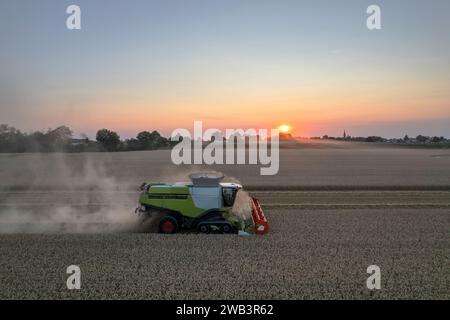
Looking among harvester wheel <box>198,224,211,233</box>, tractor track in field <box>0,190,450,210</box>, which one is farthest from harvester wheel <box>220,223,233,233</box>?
tractor track in field <box>0,190,450,210</box>

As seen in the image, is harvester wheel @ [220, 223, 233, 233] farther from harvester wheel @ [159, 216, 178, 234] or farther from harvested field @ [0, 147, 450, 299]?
harvester wheel @ [159, 216, 178, 234]

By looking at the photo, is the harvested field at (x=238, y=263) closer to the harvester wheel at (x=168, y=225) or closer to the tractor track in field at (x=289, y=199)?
the harvester wheel at (x=168, y=225)

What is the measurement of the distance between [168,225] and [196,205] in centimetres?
112

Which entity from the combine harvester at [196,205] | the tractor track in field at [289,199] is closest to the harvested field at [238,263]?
the combine harvester at [196,205]

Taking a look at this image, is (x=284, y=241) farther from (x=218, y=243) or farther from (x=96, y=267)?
(x=96, y=267)

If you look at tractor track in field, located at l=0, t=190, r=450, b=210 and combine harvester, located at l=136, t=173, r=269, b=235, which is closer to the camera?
combine harvester, located at l=136, t=173, r=269, b=235

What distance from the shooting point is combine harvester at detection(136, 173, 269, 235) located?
44.6 ft

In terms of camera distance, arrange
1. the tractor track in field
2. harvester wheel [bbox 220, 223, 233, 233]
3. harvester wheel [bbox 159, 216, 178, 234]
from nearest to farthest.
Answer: harvester wheel [bbox 220, 223, 233, 233] → harvester wheel [bbox 159, 216, 178, 234] → the tractor track in field

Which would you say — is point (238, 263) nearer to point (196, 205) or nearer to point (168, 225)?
point (196, 205)

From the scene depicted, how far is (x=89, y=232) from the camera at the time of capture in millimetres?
14055

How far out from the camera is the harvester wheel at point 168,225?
13.6 meters

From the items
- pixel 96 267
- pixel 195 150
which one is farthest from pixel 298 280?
pixel 195 150
